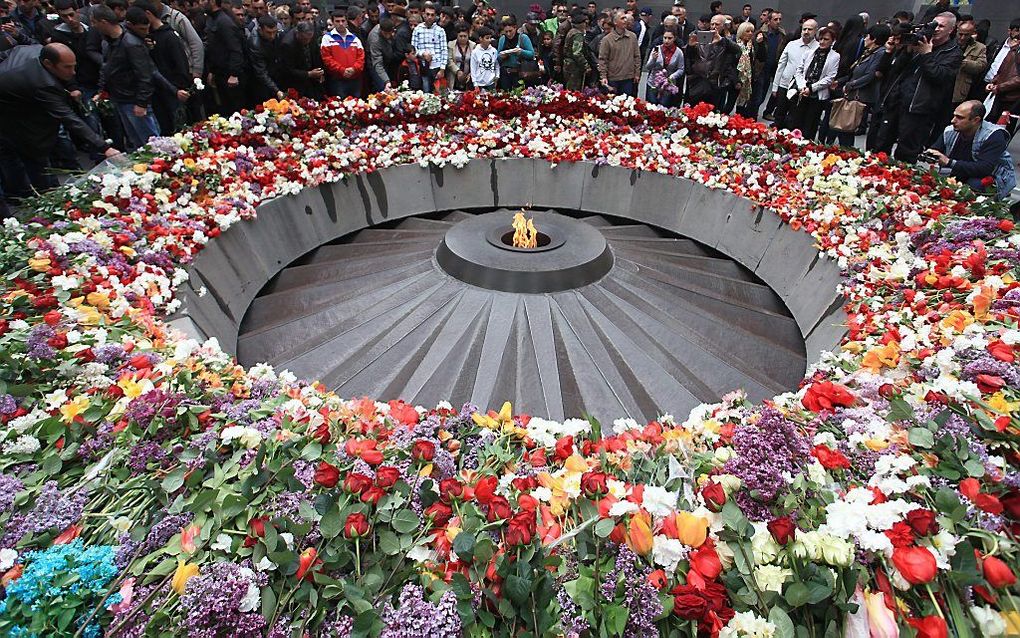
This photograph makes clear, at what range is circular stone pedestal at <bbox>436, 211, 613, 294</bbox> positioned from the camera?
616 centimetres

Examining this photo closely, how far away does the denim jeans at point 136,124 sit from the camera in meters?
8.88

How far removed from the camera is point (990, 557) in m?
2.27

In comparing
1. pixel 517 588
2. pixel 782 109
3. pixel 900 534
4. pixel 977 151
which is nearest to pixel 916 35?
pixel 782 109

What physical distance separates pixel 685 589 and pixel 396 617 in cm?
108

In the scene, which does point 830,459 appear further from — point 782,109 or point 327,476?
point 782,109

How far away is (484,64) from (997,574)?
12.3 m

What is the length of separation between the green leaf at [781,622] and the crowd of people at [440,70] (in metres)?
7.47

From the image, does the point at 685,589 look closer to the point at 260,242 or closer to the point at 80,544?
the point at 80,544

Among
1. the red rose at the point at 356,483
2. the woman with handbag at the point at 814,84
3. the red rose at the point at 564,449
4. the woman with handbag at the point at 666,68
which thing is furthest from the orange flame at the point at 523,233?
the woman with handbag at the point at 666,68

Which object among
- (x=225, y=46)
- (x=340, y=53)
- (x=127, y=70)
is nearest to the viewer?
(x=127, y=70)

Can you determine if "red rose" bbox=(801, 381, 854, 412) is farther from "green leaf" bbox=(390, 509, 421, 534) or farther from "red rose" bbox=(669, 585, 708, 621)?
"green leaf" bbox=(390, 509, 421, 534)

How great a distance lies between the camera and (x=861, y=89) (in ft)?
34.6

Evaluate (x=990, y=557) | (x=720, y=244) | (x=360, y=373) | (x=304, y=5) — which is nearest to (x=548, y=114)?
(x=720, y=244)

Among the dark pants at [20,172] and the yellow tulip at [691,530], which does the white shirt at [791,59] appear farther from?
the dark pants at [20,172]
